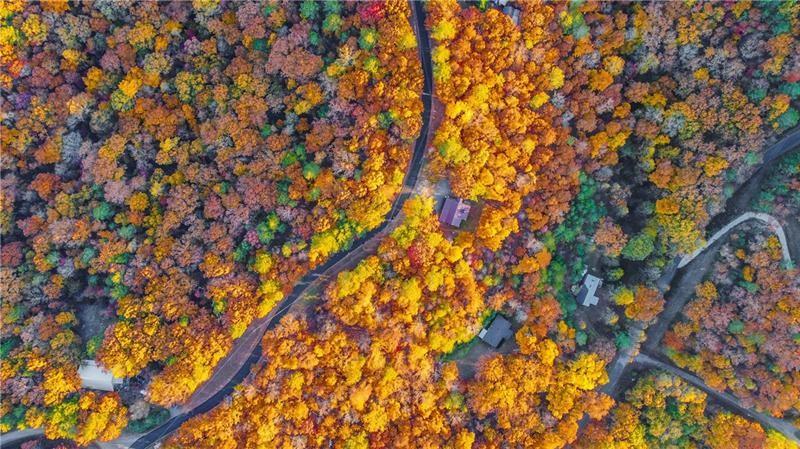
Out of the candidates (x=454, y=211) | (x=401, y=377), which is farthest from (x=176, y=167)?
(x=401, y=377)

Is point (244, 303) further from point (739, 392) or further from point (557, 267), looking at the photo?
point (739, 392)

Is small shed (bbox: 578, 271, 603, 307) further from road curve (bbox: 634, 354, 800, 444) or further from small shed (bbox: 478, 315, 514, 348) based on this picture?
small shed (bbox: 478, 315, 514, 348)

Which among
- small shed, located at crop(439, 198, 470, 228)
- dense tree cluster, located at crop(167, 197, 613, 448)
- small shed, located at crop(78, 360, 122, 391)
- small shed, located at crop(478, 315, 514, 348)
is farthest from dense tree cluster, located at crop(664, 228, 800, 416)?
small shed, located at crop(78, 360, 122, 391)

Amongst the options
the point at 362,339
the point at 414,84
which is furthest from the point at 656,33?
A: the point at 362,339

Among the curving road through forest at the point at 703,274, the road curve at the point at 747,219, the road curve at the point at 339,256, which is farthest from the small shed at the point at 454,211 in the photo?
the road curve at the point at 747,219

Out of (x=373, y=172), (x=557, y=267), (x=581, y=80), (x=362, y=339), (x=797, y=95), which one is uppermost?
(x=797, y=95)

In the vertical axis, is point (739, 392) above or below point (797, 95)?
below
